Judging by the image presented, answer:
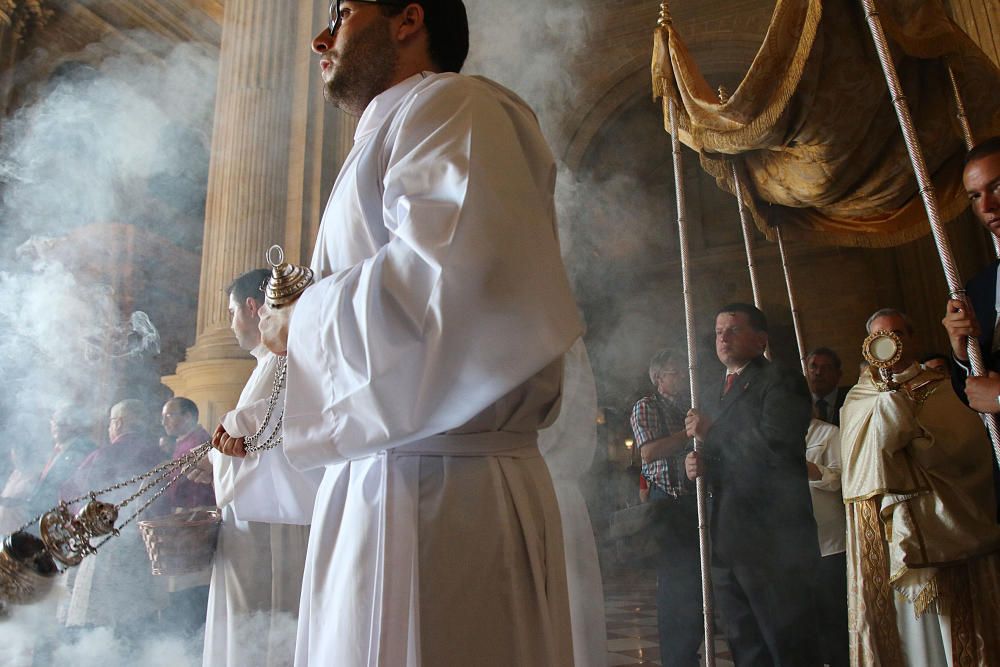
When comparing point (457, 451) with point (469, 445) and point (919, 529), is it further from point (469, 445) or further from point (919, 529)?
point (919, 529)

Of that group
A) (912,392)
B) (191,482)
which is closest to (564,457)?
(912,392)

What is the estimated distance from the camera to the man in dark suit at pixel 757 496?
252 cm

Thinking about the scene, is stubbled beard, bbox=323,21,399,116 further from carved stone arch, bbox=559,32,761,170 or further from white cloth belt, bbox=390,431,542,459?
carved stone arch, bbox=559,32,761,170

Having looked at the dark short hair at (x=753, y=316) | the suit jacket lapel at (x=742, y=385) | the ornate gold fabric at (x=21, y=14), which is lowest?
the suit jacket lapel at (x=742, y=385)

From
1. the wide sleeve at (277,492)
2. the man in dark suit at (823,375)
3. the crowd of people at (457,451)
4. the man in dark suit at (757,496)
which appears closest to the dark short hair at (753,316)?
the man in dark suit at (757,496)

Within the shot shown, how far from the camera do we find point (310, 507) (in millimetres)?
1360

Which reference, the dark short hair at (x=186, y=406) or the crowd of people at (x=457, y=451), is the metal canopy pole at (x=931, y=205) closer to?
the crowd of people at (x=457, y=451)

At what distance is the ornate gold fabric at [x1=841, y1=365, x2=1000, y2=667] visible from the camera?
2219 mm

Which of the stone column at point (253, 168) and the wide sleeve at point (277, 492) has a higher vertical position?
the stone column at point (253, 168)

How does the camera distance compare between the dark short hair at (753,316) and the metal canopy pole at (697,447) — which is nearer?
the metal canopy pole at (697,447)

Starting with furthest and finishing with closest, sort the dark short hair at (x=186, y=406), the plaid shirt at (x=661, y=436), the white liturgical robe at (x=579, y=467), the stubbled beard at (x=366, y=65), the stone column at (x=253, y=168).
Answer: the stone column at (x=253, y=168)
the dark short hair at (x=186, y=406)
the plaid shirt at (x=661, y=436)
the white liturgical robe at (x=579, y=467)
the stubbled beard at (x=366, y=65)

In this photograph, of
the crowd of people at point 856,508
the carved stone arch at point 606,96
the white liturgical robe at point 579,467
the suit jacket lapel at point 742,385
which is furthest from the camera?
the carved stone arch at point 606,96

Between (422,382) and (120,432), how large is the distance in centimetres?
270

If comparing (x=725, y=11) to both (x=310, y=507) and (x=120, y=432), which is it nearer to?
(x=120, y=432)
